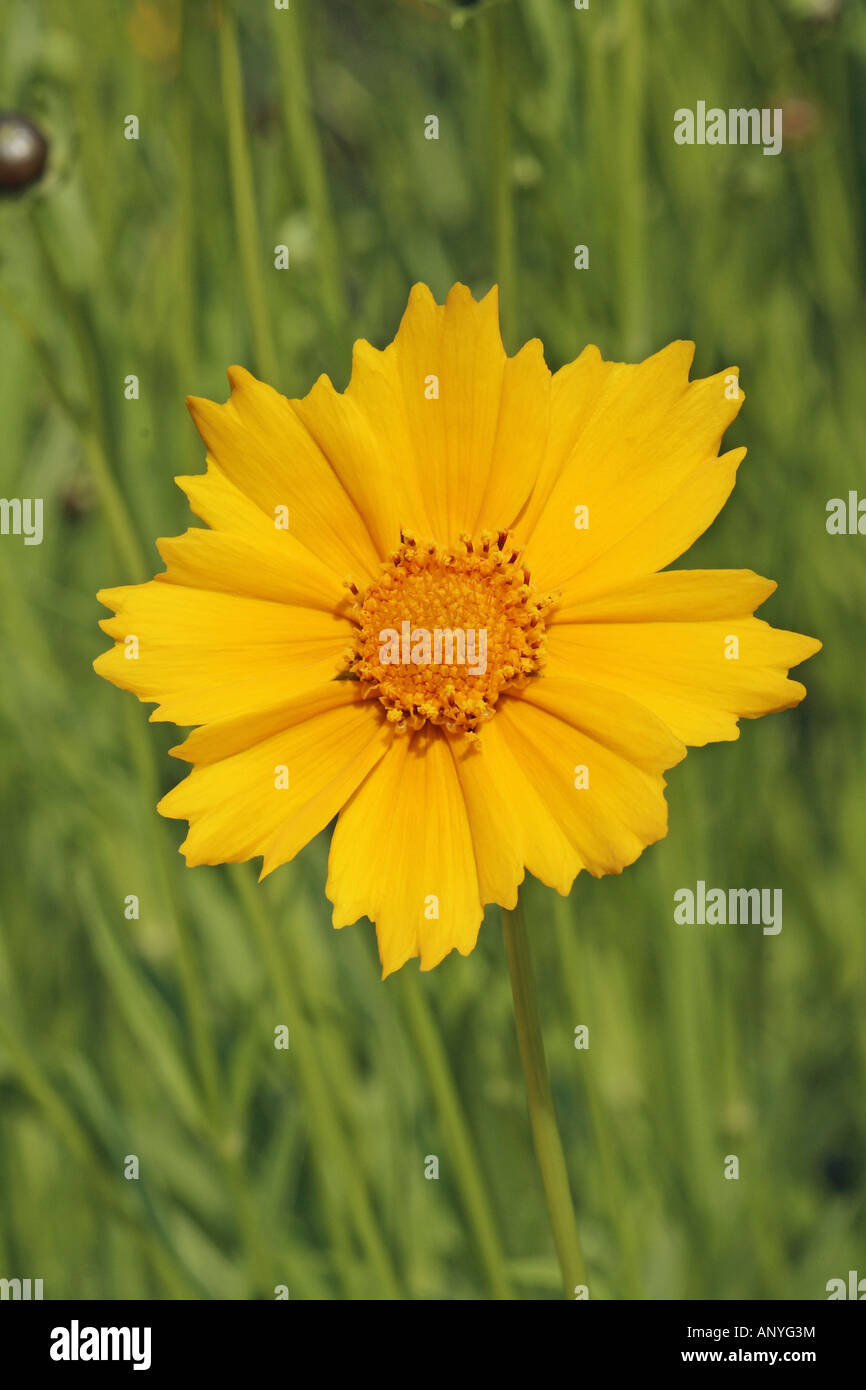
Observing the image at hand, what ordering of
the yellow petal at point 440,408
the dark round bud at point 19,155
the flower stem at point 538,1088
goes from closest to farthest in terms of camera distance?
the flower stem at point 538,1088, the yellow petal at point 440,408, the dark round bud at point 19,155

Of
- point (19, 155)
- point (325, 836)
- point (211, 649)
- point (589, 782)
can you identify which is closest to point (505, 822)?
point (589, 782)

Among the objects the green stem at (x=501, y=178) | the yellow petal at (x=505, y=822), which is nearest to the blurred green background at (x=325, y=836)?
the green stem at (x=501, y=178)

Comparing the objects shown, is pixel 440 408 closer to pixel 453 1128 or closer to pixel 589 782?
pixel 589 782

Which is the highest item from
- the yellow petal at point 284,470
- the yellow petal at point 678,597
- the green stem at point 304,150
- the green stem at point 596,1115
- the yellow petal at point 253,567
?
the green stem at point 304,150

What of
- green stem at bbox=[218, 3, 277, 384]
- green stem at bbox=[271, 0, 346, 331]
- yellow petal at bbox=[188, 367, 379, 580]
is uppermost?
green stem at bbox=[271, 0, 346, 331]

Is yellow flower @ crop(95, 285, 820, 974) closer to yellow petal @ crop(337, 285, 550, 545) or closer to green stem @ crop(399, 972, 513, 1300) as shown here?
yellow petal @ crop(337, 285, 550, 545)

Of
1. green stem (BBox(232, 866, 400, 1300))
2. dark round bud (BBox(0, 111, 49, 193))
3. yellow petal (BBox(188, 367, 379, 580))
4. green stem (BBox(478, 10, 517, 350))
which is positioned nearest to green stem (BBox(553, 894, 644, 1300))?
green stem (BBox(232, 866, 400, 1300))

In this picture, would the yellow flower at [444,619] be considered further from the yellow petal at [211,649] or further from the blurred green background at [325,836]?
the blurred green background at [325,836]
